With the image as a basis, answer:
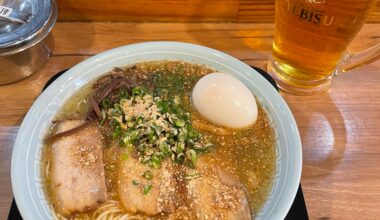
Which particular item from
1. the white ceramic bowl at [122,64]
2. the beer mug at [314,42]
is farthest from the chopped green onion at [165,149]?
the beer mug at [314,42]

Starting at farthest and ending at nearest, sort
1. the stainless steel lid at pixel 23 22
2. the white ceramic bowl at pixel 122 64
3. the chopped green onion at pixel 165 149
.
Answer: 1. the stainless steel lid at pixel 23 22
2. the chopped green onion at pixel 165 149
3. the white ceramic bowl at pixel 122 64

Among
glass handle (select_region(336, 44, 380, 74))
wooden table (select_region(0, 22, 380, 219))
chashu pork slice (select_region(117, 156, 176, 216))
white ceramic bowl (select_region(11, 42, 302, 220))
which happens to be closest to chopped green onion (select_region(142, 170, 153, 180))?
chashu pork slice (select_region(117, 156, 176, 216))

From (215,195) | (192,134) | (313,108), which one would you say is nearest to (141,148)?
(192,134)

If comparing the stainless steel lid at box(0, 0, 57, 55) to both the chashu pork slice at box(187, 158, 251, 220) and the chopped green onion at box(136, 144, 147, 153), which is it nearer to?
the chopped green onion at box(136, 144, 147, 153)

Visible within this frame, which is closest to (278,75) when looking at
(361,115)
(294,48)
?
(294,48)

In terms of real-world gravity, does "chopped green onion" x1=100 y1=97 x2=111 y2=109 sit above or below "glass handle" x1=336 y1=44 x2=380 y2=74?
below

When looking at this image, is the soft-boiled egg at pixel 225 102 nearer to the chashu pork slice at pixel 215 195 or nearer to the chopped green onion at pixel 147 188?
the chashu pork slice at pixel 215 195
